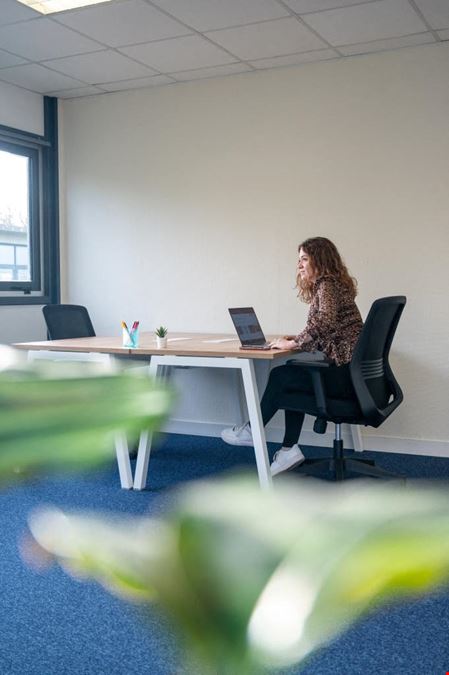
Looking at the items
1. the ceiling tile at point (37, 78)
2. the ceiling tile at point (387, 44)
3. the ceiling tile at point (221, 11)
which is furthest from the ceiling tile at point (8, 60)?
the ceiling tile at point (387, 44)

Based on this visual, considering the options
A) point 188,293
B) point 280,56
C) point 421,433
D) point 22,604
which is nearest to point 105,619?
point 22,604

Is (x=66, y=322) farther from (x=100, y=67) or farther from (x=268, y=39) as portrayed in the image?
(x=268, y=39)

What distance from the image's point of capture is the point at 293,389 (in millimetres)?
3170

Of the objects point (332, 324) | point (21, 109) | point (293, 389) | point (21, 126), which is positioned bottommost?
point (293, 389)

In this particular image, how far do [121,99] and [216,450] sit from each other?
2188 millimetres

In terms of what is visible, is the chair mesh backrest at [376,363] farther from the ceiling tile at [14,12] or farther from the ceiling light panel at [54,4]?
the ceiling tile at [14,12]

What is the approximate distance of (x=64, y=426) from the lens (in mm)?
250

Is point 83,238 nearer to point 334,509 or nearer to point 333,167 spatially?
point 333,167

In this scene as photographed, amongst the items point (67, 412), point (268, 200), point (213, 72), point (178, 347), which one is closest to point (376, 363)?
point (178, 347)

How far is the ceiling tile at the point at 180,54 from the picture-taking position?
12.2ft

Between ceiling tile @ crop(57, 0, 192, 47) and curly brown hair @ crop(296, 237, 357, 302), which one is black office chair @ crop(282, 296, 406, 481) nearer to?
curly brown hair @ crop(296, 237, 357, 302)

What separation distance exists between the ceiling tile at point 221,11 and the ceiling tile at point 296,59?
0.53m

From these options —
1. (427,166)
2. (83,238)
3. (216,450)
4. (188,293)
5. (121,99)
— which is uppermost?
(121,99)

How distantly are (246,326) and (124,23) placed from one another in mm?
1508
